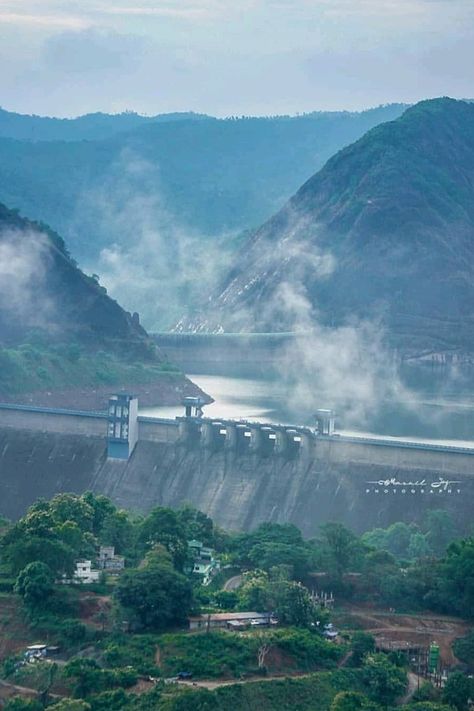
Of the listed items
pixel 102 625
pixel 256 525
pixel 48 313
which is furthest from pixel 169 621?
pixel 48 313

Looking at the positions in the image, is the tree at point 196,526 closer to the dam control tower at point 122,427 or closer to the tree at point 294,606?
the tree at point 294,606

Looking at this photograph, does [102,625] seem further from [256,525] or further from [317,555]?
[256,525]

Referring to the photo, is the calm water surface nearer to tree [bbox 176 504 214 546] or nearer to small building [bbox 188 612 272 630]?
tree [bbox 176 504 214 546]

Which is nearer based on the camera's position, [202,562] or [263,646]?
[263,646]

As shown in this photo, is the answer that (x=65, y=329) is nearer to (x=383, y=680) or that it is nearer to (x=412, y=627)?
(x=412, y=627)

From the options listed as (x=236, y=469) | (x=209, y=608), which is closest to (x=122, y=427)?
(x=236, y=469)
